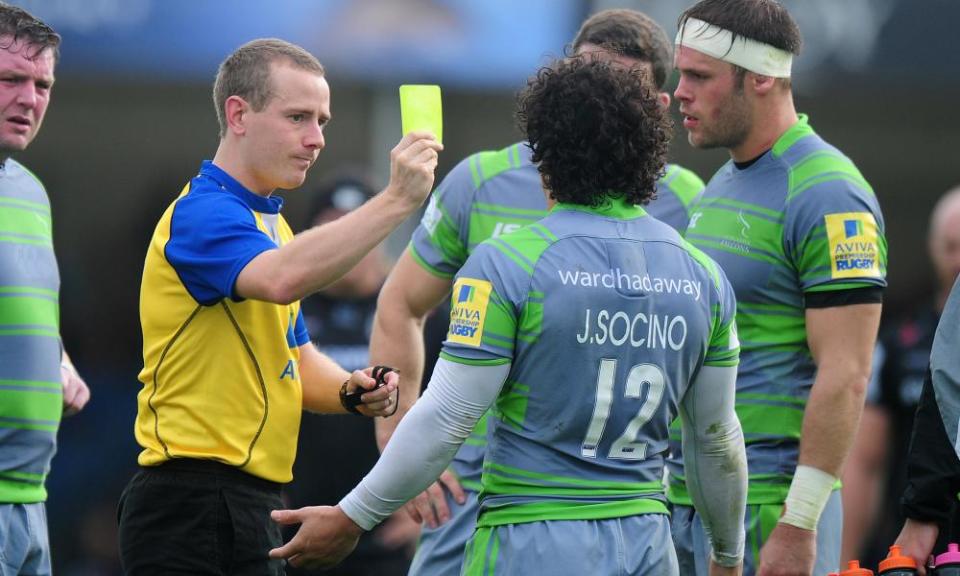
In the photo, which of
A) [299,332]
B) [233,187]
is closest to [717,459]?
[299,332]

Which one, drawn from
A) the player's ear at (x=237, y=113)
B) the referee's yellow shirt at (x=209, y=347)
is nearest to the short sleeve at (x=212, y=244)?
the referee's yellow shirt at (x=209, y=347)

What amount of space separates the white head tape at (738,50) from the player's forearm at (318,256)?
4.61ft

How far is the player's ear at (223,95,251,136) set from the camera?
3.99 meters

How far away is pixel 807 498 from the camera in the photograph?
4215mm

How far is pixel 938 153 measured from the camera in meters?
12.9

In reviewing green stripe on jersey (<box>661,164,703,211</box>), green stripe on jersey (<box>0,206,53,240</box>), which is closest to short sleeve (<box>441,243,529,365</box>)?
green stripe on jersey (<box>661,164,703,211</box>)

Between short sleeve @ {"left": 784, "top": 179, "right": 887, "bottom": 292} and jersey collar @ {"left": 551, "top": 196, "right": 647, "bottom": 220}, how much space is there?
2.99 ft

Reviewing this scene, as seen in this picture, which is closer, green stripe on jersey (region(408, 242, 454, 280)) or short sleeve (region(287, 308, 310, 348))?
short sleeve (region(287, 308, 310, 348))

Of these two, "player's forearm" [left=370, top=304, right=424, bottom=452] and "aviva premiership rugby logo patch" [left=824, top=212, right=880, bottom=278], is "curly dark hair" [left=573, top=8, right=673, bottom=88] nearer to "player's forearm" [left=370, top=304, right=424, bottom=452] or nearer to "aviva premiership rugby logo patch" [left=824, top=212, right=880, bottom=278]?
"aviva premiership rugby logo patch" [left=824, top=212, right=880, bottom=278]

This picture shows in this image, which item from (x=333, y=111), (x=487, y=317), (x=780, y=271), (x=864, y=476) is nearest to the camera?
(x=487, y=317)

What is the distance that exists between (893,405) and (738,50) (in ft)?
8.74

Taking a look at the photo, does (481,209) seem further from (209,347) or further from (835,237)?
(209,347)

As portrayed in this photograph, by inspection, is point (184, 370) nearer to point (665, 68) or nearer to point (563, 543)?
point (563, 543)

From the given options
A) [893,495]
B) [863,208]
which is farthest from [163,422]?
[893,495]
